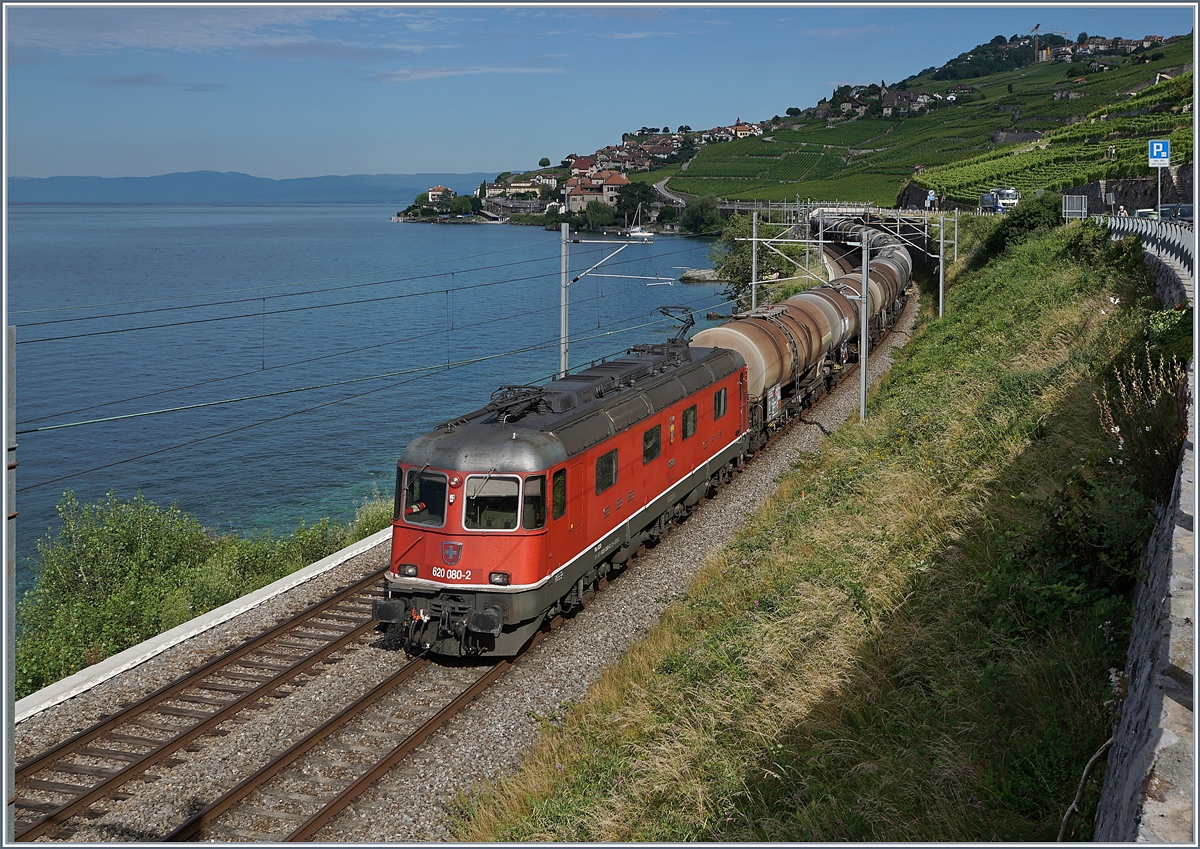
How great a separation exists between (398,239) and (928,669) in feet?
533

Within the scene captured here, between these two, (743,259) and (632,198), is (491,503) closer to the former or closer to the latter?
(743,259)

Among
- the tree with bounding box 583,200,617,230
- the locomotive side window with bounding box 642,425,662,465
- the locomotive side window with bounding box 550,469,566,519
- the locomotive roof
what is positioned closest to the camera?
the locomotive roof

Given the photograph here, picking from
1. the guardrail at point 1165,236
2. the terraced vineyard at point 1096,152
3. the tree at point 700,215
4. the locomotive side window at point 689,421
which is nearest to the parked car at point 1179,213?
the guardrail at point 1165,236

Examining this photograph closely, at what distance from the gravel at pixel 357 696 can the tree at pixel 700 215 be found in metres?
120

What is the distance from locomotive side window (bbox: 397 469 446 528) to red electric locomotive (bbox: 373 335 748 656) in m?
0.02

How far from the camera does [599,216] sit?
15850 cm

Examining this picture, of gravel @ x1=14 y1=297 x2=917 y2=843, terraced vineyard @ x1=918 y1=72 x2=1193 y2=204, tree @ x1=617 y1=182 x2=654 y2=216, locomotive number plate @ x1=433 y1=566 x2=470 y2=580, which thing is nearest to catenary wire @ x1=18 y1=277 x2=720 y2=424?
gravel @ x1=14 y1=297 x2=917 y2=843

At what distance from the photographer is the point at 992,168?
8912cm

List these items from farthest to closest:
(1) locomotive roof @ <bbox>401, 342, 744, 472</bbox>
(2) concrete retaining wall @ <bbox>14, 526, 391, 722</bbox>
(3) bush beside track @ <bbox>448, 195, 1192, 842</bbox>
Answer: (1) locomotive roof @ <bbox>401, 342, 744, 472</bbox>
(2) concrete retaining wall @ <bbox>14, 526, 391, 722</bbox>
(3) bush beside track @ <bbox>448, 195, 1192, 842</bbox>

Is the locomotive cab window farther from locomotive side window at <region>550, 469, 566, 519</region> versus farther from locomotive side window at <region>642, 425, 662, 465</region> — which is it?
locomotive side window at <region>642, 425, 662, 465</region>

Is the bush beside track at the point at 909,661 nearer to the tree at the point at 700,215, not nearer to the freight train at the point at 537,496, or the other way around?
the freight train at the point at 537,496

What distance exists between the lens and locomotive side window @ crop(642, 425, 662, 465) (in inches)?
714

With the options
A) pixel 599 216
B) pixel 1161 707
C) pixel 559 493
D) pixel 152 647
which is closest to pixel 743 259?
pixel 559 493

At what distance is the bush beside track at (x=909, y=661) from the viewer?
8086 millimetres
